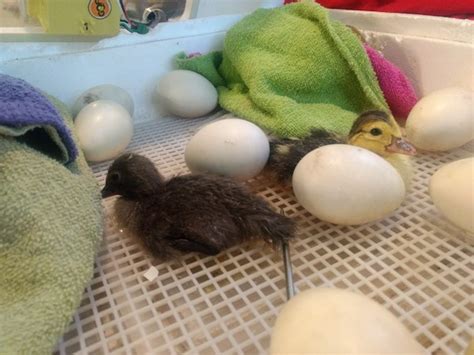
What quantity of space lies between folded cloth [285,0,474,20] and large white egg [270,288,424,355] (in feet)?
2.14

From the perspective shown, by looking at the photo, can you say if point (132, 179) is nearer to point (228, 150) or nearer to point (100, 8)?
point (228, 150)

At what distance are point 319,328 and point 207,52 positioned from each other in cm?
67

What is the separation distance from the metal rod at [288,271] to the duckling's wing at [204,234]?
0.05 meters

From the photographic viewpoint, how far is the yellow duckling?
21.7 inches

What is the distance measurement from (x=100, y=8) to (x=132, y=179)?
32 cm

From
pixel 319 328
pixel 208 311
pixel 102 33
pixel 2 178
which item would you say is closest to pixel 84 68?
pixel 102 33

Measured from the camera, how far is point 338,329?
0.94 ft

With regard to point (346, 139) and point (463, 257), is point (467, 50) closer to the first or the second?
point (346, 139)

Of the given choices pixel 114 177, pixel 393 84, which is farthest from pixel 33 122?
pixel 393 84

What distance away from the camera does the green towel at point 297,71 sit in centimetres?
70

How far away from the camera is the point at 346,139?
614 mm

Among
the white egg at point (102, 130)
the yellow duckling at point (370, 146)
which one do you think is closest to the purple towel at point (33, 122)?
the white egg at point (102, 130)

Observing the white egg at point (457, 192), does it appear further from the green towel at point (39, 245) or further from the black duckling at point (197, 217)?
the green towel at point (39, 245)

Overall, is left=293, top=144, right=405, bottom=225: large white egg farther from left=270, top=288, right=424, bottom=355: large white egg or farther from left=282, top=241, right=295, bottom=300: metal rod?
left=270, top=288, right=424, bottom=355: large white egg
